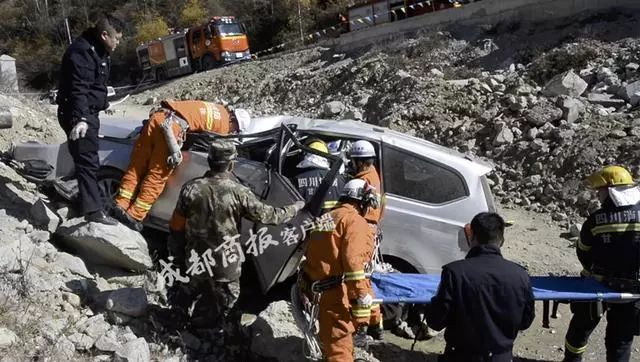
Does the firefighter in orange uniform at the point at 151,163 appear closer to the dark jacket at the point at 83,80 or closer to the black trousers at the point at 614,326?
the dark jacket at the point at 83,80

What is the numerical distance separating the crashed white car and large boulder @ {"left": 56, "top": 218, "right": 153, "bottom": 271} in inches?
22.0

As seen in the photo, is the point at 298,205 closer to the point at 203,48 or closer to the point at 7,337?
the point at 7,337

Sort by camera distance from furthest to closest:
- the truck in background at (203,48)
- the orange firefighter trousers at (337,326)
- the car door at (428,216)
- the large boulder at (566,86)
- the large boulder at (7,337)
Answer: the truck in background at (203,48)
the large boulder at (566,86)
the car door at (428,216)
the orange firefighter trousers at (337,326)
the large boulder at (7,337)

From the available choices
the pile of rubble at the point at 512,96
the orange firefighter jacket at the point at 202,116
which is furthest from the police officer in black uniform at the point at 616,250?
the pile of rubble at the point at 512,96

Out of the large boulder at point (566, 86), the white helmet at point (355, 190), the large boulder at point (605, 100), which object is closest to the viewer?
the white helmet at point (355, 190)

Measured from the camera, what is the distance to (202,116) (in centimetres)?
566

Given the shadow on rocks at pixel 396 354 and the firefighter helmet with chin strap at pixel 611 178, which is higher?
the firefighter helmet with chin strap at pixel 611 178

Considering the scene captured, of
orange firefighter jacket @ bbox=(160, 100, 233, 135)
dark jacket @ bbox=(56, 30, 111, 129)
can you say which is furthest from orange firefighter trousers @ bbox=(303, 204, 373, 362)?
dark jacket @ bbox=(56, 30, 111, 129)

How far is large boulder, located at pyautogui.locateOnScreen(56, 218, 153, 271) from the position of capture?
4738 mm

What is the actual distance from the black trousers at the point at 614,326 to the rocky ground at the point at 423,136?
2.11 feet

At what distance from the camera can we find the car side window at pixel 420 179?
17.4ft

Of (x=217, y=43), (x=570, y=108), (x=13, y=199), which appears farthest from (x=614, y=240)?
(x=217, y=43)

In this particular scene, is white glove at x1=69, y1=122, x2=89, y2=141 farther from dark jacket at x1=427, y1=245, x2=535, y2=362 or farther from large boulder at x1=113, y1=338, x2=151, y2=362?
dark jacket at x1=427, y1=245, x2=535, y2=362

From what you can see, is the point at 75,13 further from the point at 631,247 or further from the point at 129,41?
the point at 631,247
